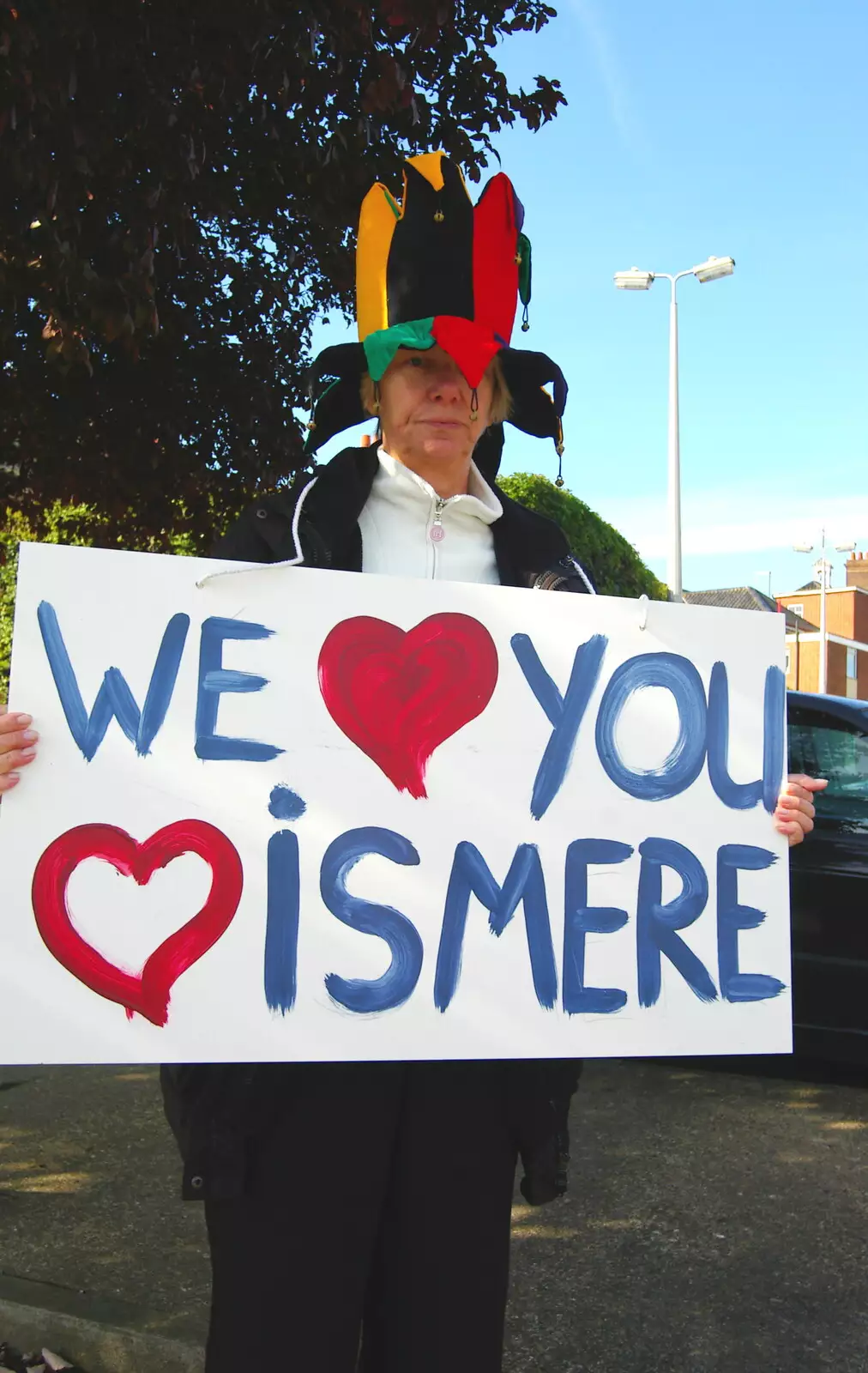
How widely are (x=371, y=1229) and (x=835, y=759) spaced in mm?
3848

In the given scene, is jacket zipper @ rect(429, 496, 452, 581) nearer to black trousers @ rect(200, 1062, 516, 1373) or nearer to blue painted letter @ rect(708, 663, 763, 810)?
blue painted letter @ rect(708, 663, 763, 810)

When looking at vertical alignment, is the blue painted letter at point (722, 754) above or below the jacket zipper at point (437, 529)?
below

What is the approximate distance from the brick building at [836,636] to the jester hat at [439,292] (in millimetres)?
42541

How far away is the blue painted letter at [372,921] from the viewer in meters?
1.52

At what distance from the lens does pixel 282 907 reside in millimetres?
1526

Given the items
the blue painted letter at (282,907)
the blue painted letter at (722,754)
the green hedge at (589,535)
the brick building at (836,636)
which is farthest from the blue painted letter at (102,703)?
the brick building at (836,636)

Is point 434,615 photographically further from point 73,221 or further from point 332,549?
point 73,221

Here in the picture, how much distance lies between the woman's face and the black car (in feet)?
10.9

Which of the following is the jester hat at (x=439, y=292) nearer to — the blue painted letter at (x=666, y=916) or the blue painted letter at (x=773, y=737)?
the blue painted letter at (x=773, y=737)

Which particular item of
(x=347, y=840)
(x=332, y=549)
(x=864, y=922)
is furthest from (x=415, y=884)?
(x=864, y=922)

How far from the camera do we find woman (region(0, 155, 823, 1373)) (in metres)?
1.44

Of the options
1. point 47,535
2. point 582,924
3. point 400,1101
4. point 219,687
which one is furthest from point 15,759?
point 47,535

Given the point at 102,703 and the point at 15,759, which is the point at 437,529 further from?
the point at 15,759

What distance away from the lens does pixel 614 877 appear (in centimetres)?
165
